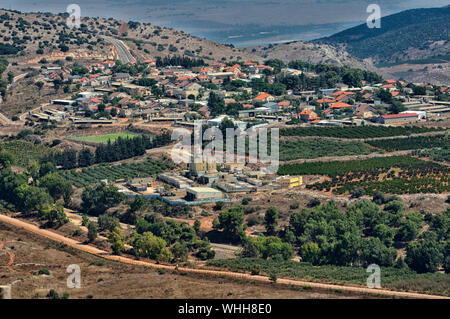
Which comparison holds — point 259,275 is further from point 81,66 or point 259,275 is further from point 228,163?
point 81,66

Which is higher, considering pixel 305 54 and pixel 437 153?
pixel 305 54

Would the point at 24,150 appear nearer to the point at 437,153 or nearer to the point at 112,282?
the point at 112,282

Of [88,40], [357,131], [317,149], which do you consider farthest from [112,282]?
[88,40]

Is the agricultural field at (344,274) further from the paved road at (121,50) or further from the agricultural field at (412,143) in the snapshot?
the paved road at (121,50)

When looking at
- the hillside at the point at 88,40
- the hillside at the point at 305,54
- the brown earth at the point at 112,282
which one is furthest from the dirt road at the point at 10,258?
the hillside at the point at 305,54

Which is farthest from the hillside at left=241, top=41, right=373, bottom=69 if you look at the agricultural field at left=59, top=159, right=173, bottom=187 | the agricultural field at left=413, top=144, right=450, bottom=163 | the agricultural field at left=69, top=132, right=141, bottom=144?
the agricultural field at left=59, top=159, right=173, bottom=187

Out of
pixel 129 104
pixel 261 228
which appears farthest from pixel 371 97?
pixel 261 228
